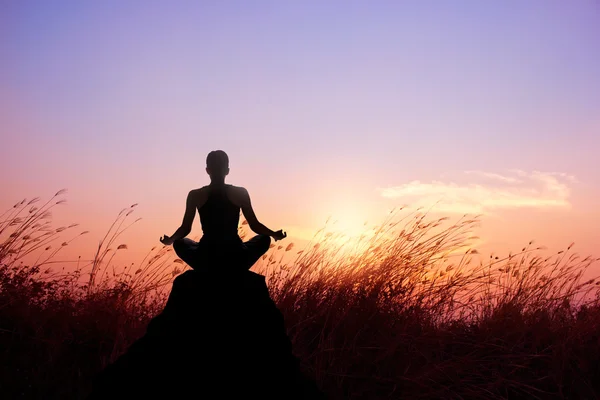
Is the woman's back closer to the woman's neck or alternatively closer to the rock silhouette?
the woman's neck

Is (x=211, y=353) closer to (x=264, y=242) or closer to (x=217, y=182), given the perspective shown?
(x=264, y=242)

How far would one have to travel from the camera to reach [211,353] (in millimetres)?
3439

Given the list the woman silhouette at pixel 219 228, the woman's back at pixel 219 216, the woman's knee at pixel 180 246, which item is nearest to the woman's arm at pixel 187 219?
the woman silhouette at pixel 219 228

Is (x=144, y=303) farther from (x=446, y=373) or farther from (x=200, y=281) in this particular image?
(x=446, y=373)

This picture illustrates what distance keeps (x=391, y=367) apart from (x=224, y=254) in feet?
7.31

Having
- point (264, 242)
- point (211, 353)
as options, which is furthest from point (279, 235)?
point (211, 353)

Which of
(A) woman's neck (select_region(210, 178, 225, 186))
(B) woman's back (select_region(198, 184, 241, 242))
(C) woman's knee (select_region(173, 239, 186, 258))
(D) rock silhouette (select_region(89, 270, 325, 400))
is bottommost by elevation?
(D) rock silhouette (select_region(89, 270, 325, 400))

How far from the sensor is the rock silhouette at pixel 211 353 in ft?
11.2

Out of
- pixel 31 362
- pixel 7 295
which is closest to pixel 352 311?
pixel 31 362

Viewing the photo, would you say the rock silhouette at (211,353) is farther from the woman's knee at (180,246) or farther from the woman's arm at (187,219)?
the woman's arm at (187,219)

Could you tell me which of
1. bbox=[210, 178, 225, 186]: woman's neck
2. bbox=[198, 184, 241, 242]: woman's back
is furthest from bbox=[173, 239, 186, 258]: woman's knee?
bbox=[210, 178, 225, 186]: woman's neck

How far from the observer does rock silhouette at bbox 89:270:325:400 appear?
11.2 feet

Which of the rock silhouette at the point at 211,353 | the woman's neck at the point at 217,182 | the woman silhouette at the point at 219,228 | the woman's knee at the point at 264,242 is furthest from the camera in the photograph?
the woman's neck at the point at 217,182

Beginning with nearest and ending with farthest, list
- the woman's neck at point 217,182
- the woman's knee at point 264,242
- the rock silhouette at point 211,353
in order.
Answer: the rock silhouette at point 211,353, the woman's knee at point 264,242, the woman's neck at point 217,182
